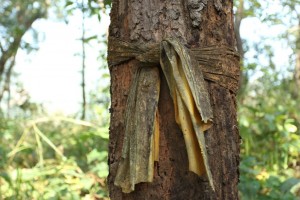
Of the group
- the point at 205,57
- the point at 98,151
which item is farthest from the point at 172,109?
the point at 98,151

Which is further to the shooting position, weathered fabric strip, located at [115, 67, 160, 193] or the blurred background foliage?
the blurred background foliage

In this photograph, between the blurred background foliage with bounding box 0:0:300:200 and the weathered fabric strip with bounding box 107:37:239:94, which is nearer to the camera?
the weathered fabric strip with bounding box 107:37:239:94

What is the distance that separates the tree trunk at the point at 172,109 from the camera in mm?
1673

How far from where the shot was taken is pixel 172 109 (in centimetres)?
170

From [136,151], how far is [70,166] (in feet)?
8.68

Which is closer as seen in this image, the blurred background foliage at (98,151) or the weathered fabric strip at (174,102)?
the weathered fabric strip at (174,102)

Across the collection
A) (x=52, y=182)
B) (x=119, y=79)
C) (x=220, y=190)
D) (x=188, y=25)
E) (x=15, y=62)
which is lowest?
(x=52, y=182)

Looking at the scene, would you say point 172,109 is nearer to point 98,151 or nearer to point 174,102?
point 174,102

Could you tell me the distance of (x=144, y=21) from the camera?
175 cm

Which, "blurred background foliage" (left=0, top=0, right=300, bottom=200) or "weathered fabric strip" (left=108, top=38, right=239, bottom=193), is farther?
"blurred background foliage" (left=0, top=0, right=300, bottom=200)

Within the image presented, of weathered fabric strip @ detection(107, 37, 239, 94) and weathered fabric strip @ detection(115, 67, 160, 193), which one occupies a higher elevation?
weathered fabric strip @ detection(107, 37, 239, 94)

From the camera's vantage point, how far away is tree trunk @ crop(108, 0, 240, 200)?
1.67 meters

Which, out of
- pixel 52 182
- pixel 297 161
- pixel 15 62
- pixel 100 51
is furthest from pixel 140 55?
pixel 15 62

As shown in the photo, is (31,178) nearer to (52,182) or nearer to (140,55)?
(52,182)
